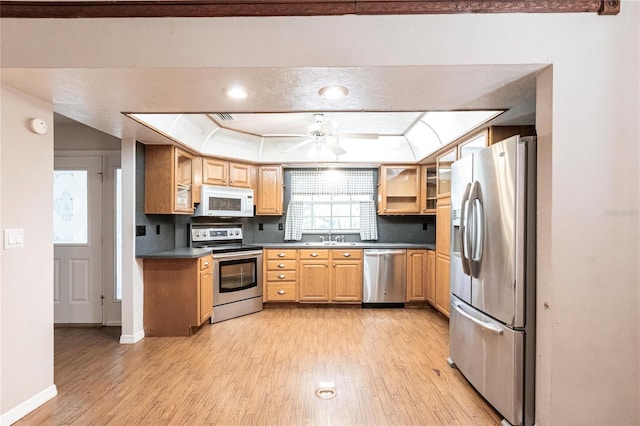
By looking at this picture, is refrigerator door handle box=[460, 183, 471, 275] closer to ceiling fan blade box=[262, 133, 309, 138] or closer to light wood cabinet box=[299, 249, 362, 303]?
light wood cabinet box=[299, 249, 362, 303]

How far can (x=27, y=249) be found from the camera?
81.6 inches

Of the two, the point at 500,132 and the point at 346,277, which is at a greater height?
the point at 500,132

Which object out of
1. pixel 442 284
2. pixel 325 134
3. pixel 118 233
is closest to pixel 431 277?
pixel 442 284

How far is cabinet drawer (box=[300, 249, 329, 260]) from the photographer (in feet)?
14.7

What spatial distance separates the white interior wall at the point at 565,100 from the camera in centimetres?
163

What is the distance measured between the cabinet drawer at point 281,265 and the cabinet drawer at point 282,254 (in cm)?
6

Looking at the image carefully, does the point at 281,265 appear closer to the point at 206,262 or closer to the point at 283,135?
the point at 206,262

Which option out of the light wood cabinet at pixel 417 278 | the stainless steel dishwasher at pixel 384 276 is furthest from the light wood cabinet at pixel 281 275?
the light wood cabinet at pixel 417 278

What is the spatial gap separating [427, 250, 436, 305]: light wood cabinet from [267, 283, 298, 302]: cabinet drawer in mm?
1898

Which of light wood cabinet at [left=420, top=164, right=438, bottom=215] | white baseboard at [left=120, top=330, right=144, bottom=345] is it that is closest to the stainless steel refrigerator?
light wood cabinet at [left=420, top=164, right=438, bottom=215]

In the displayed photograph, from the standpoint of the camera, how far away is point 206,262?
11.9 ft

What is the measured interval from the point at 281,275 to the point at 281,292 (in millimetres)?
241

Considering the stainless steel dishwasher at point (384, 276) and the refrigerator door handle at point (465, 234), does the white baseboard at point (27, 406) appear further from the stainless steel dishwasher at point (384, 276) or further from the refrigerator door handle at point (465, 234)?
the stainless steel dishwasher at point (384, 276)

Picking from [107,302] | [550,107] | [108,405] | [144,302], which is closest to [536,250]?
[550,107]
